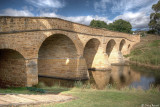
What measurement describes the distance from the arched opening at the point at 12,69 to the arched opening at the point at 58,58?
4.70 meters

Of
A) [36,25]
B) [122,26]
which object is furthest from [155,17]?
[36,25]

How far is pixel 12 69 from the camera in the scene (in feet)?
33.6

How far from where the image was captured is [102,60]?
20.4 meters

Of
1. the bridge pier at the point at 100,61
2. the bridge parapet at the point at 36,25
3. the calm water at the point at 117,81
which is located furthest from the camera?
the bridge pier at the point at 100,61

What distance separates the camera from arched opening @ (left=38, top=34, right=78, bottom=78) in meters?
14.6

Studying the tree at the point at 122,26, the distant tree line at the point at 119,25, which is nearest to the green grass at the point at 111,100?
the distant tree line at the point at 119,25

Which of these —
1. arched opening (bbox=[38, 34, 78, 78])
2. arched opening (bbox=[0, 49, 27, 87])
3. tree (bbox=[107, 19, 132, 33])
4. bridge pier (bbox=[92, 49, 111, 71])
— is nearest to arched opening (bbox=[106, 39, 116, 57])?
bridge pier (bbox=[92, 49, 111, 71])

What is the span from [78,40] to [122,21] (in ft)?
143

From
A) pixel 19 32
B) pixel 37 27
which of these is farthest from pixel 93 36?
pixel 19 32

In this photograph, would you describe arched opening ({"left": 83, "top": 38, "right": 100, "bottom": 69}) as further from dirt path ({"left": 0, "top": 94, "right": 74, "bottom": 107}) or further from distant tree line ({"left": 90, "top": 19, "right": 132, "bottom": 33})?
distant tree line ({"left": 90, "top": 19, "right": 132, "bottom": 33})

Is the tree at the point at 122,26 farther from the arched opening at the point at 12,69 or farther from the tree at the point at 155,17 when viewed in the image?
the arched opening at the point at 12,69

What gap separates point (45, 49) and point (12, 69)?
5558 mm

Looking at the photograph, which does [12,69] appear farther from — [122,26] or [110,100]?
[122,26]

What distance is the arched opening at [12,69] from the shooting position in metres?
9.88
